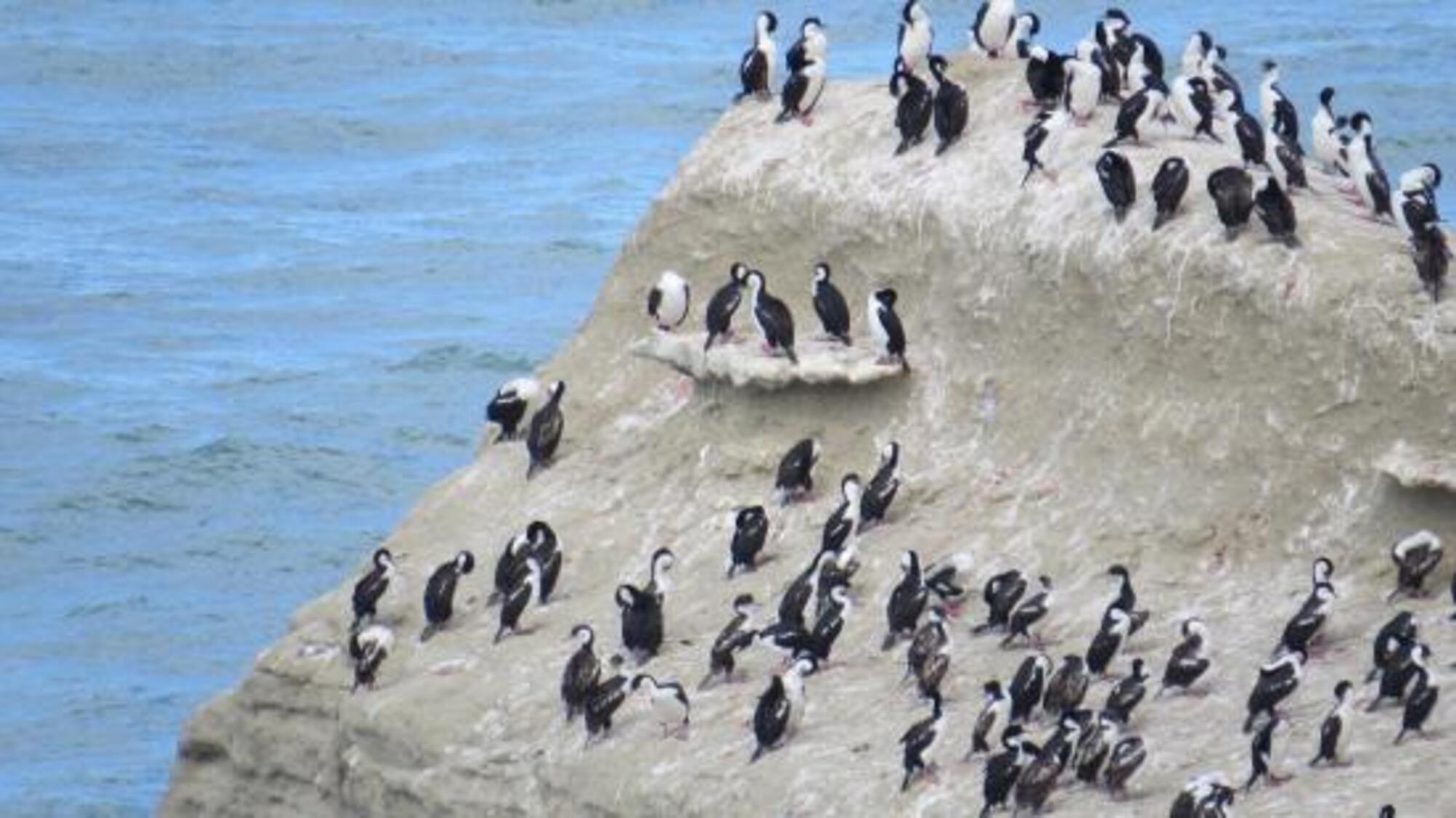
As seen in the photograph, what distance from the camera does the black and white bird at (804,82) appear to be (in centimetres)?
3491

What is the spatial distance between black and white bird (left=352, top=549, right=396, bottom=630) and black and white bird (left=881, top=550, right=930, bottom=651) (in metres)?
4.55

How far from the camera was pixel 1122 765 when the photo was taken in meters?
27.3

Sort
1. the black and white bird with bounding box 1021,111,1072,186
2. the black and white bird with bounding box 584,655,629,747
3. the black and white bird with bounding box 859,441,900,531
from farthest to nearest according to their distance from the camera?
the black and white bird with bounding box 1021,111,1072,186 < the black and white bird with bounding box 859,441,900,531 < the black and white bird with bounding box 584,655,629,747

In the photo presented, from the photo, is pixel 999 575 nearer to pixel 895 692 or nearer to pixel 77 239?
pixel 895 692

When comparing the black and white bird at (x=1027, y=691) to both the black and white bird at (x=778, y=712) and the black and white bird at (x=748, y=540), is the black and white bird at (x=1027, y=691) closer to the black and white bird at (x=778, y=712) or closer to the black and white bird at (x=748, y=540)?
the black and white bird at (x=778, y=712)

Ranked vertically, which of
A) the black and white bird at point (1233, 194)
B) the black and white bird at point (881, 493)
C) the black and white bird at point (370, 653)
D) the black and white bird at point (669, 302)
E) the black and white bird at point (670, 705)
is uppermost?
the black and white bird at point (1233, 194)

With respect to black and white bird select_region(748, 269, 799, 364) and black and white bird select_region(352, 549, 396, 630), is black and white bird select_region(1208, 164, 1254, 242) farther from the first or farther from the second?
black and white bird select_region(352, 549, 396, 630)

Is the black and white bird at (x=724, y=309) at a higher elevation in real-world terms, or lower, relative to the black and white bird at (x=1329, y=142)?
lower

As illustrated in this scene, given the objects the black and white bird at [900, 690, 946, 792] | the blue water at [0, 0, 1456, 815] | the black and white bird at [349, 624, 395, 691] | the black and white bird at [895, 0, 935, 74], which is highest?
the black and white bird at [895, 0, 935, 74]

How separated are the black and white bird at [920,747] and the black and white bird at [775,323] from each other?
5405 mm

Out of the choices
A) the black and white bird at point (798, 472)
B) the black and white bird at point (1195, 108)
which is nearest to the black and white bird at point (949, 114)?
the black and white bird at point (1195, 108)

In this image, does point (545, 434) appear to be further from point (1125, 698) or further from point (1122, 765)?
point (1122, 765)

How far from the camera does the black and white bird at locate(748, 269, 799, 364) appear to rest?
33.3 m

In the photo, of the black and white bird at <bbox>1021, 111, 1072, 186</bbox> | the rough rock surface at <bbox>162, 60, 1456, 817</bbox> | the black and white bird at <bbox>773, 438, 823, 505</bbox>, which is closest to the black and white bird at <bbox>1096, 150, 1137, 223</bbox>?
the rough rock surface at <bbox>162, 60, 1456, 817</bbox>
